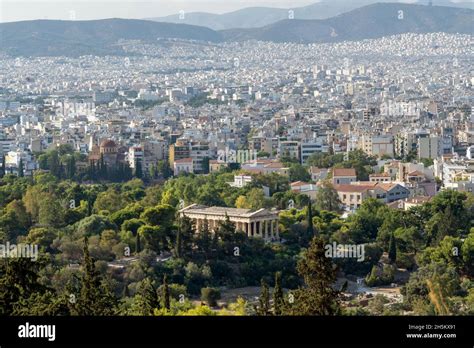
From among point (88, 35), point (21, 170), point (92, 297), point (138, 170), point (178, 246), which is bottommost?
point (138, 170)

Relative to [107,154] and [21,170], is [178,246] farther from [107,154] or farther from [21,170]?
[107,154]

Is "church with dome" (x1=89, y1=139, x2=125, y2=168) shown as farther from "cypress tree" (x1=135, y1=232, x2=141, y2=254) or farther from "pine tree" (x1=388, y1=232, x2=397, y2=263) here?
"pine tree" (x1=388, y1=232, x2=397, y2=263)

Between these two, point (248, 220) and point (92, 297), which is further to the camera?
point (248, 220)

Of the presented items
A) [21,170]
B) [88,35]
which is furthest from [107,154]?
[21,170]

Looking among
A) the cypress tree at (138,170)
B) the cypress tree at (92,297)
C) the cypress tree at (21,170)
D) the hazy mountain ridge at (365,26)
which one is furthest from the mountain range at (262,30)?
the cypress tree at (92,297)

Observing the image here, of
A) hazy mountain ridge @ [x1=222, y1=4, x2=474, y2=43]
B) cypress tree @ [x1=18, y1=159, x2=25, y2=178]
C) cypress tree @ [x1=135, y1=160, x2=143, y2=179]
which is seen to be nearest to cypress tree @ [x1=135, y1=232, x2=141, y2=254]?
hazy mountain ridge @ [x1=222, y1=4, x2=474, y2=43]

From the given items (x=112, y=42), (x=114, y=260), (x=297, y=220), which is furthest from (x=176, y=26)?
(x=114, y=260)
